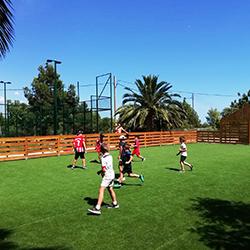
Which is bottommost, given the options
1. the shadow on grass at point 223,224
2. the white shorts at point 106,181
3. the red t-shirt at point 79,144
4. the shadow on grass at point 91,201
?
the shadow on grass at point 223,224

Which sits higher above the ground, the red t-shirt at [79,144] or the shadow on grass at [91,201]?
the red t-shirt at [79,144]

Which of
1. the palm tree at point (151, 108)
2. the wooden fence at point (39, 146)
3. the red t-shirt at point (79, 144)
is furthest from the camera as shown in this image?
the palm tree at point (151, 108)

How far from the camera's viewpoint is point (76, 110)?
3136 centimetres

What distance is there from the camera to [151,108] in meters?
34.5

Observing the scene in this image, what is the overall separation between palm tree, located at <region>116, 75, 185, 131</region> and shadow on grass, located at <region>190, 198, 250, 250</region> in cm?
2521

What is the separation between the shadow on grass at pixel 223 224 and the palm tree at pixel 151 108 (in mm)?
25211

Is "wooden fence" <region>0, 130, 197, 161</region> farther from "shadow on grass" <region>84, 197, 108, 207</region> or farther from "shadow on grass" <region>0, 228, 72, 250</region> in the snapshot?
"shadow on grass" <region>0, 228, 72, 250</region>

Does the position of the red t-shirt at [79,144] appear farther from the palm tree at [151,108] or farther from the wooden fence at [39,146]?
the palm tree at [151,108]

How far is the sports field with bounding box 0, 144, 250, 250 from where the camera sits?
19.9ft

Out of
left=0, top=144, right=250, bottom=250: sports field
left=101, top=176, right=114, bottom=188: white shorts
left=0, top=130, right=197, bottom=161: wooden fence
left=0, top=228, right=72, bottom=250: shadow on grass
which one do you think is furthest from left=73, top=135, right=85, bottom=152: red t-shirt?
left=0, top=228, right=72, bottom=250: shadow on grass

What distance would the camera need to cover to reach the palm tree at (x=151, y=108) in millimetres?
34250

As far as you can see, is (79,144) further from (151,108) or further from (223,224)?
(151,108)

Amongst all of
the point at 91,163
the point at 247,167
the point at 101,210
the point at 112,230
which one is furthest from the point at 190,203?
the point at 91,163

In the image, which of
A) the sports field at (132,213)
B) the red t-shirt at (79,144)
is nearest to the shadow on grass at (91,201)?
the sports field at (132,213)
